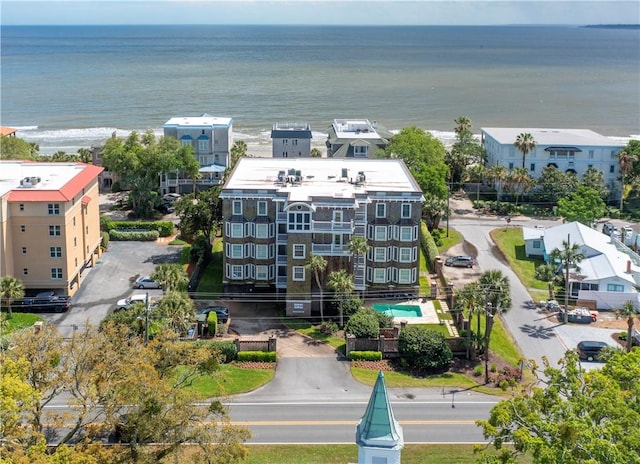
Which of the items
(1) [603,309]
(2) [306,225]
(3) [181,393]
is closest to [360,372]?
(2) [306,225]

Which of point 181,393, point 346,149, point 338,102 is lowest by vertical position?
point 181,393

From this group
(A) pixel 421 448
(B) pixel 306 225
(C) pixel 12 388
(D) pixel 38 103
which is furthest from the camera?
(D) pixel 38 103

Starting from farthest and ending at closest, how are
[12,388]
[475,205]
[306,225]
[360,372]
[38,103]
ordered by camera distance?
[38,103], [475,205], [306,225], [360,372], [12,388]

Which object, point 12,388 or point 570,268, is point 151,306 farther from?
point 570,268

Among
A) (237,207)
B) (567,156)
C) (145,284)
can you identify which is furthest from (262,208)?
(567,156)

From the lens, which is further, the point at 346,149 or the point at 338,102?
the point at 338,102

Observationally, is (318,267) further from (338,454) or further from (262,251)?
(338,454)

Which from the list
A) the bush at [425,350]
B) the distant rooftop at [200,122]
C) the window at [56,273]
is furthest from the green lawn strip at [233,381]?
the distant rooftop at [200,122]

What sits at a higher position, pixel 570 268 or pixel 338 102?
pixel 338 102
